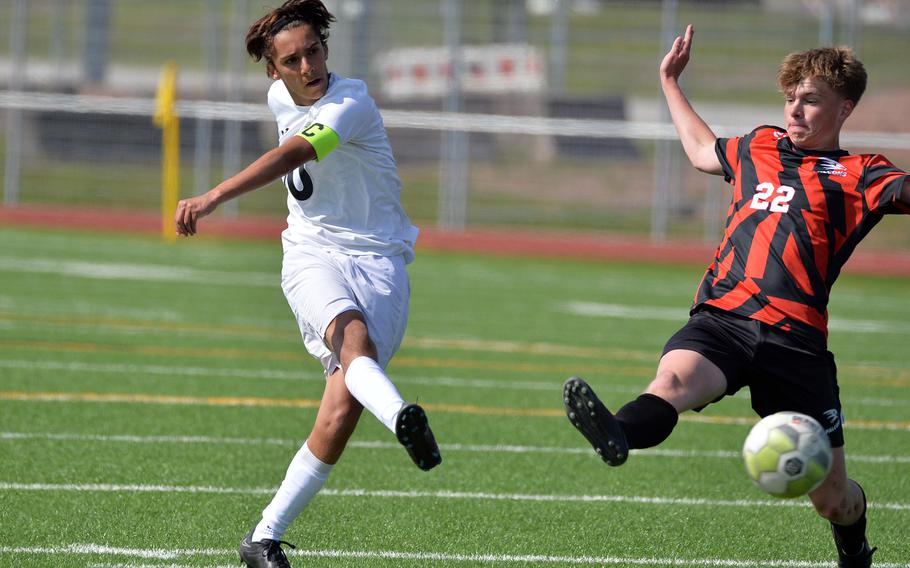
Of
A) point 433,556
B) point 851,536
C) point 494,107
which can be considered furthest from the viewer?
point 494,107

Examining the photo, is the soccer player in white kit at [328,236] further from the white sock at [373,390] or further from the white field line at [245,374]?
the white field line at [245,374]

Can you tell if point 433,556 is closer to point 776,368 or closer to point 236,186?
point 776,368

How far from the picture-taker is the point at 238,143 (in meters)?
22.7

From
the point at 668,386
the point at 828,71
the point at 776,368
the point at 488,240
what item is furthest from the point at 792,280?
the point at 488,240

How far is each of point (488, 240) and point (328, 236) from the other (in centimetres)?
1671

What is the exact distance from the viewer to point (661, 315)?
13992 mm

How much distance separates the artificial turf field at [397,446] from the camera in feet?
16.8

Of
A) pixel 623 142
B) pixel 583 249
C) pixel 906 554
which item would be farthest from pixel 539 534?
pixel 623 142

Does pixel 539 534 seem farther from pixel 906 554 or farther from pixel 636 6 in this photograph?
pixel 636 6

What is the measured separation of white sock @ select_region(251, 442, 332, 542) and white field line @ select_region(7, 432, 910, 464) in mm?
2429

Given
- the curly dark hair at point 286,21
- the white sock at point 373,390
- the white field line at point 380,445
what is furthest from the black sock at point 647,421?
the white field line at point 380,445

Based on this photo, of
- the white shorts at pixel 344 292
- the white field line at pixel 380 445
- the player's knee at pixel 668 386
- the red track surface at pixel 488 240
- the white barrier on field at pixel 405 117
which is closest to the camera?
the player's knee at pixel 668 386

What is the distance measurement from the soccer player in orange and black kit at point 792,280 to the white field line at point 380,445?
8.27 ft

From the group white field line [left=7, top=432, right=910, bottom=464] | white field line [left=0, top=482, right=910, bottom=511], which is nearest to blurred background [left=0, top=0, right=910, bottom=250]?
white field line [left=7, top=432, right=910, bottom=464]
